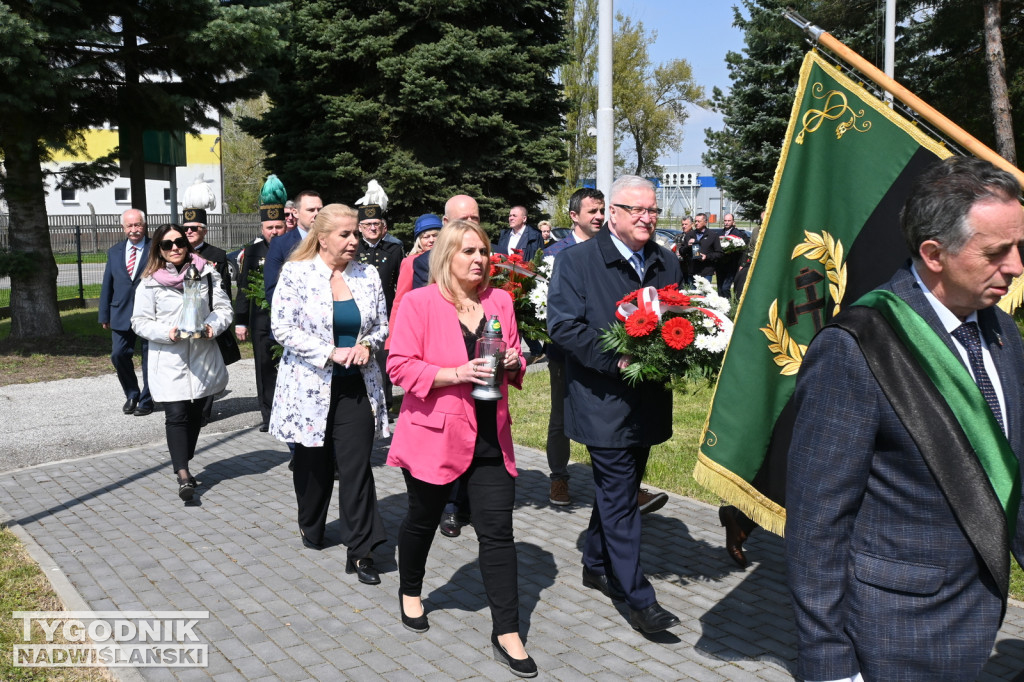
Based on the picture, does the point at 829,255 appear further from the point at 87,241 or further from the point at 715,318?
the point at 87,241

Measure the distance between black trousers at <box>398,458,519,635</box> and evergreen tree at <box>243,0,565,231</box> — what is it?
54.0ft

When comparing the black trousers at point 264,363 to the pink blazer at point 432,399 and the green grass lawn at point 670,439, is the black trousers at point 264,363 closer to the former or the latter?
the green grass lawn at point 670,439

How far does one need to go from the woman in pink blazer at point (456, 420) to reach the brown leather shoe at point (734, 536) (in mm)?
1732

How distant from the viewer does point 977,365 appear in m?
2.38

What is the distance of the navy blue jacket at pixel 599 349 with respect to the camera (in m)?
4.92

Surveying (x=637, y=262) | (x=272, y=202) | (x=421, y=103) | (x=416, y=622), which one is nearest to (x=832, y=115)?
(x=637, y=262)

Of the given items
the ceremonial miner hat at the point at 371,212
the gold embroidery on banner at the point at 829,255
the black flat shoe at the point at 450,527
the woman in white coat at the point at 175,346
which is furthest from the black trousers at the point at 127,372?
the gold embroidery on banner at the point at 829,255

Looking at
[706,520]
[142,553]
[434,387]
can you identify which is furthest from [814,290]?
[142,553]

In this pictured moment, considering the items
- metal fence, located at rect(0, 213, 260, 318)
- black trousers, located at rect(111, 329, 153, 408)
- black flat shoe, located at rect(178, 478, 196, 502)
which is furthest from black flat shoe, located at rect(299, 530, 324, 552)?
metal fence, located at rect(0, 213, 260, 318)

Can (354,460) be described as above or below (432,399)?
below

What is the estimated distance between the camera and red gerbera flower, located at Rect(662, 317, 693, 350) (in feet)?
15.0

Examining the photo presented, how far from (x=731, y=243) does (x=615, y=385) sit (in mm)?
18017

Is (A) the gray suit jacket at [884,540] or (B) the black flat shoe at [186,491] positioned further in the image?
(B) the black flat shoe at [186,491]

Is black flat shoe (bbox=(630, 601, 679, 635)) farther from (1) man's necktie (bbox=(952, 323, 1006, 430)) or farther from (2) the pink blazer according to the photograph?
(1) man's necktie (bbox=(952, 323, 1006, 430))
